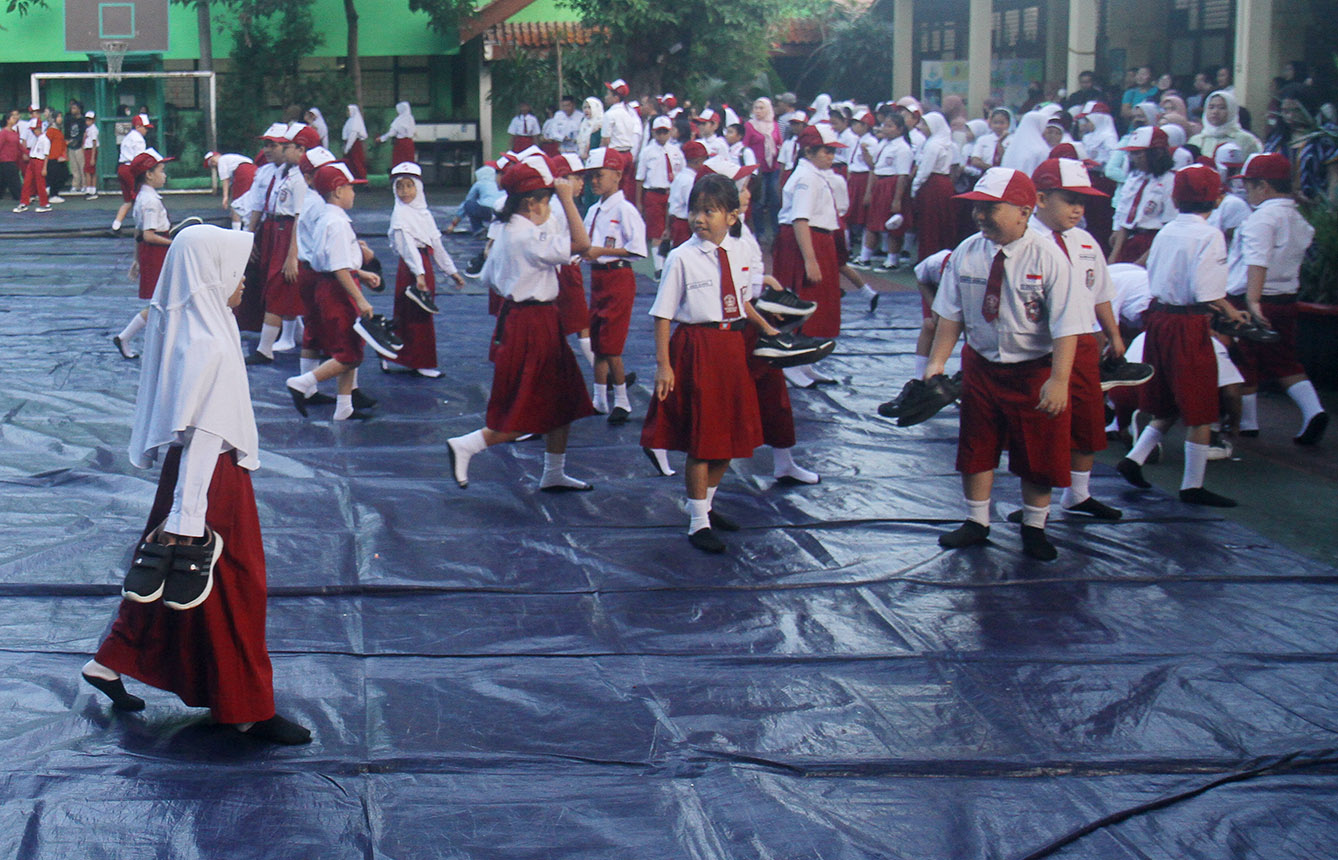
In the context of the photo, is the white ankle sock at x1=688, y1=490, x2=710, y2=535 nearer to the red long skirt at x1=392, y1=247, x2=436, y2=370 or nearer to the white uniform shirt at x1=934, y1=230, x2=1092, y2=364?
the white uniform shirt at x1=934, y1=230, x2=1092, y2=364

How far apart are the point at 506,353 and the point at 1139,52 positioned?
14.7 metres

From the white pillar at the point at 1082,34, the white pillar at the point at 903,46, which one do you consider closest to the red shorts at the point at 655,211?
the white pillar at the point at 1082,34

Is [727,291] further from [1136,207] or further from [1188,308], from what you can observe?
[1136,207]

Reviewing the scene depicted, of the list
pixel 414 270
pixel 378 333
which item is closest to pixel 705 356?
pixel 378 333

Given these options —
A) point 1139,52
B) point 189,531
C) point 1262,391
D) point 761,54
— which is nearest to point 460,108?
point 761,54

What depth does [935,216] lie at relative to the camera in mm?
14898

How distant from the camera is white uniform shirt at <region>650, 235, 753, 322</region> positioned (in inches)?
227

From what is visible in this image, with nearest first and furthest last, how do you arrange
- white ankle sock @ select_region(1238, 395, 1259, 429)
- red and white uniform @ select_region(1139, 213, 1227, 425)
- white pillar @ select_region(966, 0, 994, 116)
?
red and white uniform @ select_region(1139, 213, 1227, 425) < white ankle sock @ select_region(1238, 395, 1259, 429) < white pillar @ select_region(966, 0, 994, 116)

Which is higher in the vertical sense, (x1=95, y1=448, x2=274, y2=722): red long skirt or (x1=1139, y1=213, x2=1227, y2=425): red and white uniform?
(x1=1139, y1=213, x2=1227, y2=425): red and white uniform

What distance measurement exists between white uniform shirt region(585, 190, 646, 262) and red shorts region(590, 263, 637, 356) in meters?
0.11

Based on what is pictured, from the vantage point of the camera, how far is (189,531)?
3.67m

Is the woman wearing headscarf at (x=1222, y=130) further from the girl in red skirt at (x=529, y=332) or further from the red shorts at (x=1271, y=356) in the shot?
the girl in red skirt at (x=529, y=332)

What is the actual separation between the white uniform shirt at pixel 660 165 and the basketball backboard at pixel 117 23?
16.0m

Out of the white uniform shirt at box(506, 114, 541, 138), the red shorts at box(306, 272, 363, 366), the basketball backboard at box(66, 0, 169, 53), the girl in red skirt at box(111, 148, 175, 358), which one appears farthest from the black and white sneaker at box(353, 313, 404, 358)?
the basketball backboard at box(66, 0, 169, 53)
